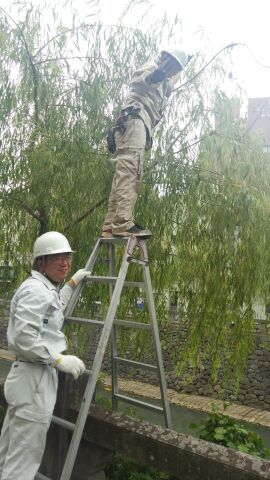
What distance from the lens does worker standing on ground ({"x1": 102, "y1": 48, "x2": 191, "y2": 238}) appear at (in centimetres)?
338

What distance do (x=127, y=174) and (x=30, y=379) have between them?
68.0 inches

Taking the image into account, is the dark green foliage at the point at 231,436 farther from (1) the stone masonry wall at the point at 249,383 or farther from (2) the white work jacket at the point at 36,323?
(1) the stone masonry wall at the point at 249,383

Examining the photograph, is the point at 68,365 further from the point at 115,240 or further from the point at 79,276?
the point at 115,240

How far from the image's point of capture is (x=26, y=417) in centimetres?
240

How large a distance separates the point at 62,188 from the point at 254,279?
89.4 inches

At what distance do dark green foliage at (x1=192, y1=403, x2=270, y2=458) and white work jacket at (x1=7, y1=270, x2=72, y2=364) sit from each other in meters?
1.31

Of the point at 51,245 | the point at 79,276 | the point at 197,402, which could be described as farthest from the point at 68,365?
the point at 197,402

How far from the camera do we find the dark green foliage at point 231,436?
2.97 metres

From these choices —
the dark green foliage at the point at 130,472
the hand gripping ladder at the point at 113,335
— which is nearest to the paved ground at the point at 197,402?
the dark green foliage at the point at 130,472

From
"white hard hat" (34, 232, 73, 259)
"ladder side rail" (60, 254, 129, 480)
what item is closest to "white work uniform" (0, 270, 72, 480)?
"ladder side rail" (60, 254, 129, 480)

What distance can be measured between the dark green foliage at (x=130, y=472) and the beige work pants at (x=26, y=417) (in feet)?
3.32

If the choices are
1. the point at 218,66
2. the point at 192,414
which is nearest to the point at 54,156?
the point at 218,66

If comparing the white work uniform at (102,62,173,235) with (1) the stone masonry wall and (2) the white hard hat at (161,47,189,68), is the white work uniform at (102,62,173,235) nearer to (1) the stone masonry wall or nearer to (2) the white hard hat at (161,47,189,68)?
(2) the white hard hat at (161,47,189,68)

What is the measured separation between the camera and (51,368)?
2.56 meters
